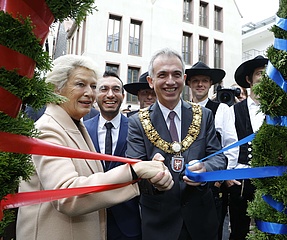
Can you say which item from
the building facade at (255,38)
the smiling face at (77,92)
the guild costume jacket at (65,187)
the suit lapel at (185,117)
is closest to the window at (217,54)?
the building facade at (255,38)

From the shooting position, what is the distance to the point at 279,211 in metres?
1.38

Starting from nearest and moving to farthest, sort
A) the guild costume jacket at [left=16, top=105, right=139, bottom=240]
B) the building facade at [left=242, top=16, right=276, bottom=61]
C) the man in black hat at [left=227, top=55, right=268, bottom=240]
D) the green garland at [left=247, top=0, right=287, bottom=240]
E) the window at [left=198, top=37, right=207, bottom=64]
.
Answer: the green garland at [left=247, top=0, right=287, bottom=240] < the guild costume jacket at [left=16, top=105, right=139, bottom=240] < the man in black hat at [left=227, top=55, right=268, bottom=240] < the window at [left=198, top=37, right=207, bottom=64] < the building facade at [left=242, top=16, right=276, bottom=61]

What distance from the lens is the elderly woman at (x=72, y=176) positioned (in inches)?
59.1

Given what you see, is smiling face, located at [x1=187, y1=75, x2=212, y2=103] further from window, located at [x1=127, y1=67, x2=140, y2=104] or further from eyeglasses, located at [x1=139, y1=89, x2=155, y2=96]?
window, located at [x1=127, y1=67, x2=140, y2=104]

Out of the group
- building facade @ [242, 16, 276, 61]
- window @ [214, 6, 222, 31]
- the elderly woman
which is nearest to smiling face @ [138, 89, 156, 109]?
the elderly woman

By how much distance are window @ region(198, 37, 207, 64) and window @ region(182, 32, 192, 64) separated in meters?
0.77

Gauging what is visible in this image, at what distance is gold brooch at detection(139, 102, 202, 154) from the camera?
2156 millimetres

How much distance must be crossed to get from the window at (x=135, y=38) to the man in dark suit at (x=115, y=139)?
14.8 meters

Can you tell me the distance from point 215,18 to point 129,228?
20.7 metres

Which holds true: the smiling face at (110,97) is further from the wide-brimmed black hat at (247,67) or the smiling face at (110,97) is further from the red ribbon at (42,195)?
the red ribbon at (42,195)

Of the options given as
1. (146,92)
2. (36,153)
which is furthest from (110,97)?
(36,153)

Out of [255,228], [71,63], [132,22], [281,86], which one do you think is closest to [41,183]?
[71,63]

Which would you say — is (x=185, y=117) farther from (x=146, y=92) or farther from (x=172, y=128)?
(x=146, y=92)

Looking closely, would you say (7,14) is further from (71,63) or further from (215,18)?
(215,18)
